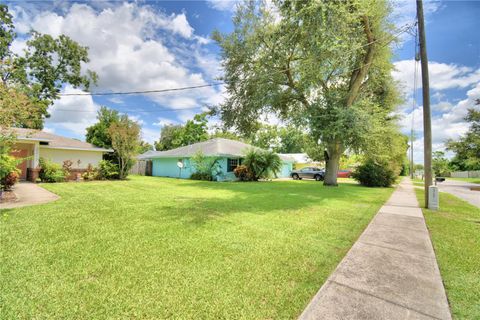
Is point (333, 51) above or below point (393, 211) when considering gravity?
above

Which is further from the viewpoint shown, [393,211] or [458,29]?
[458,29]

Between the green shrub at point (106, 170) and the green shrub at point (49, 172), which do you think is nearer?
the green shrub at point (49, 172)

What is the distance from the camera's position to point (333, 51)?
11266 millimetres

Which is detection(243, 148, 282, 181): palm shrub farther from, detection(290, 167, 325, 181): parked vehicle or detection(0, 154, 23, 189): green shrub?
detection(0, 154, 23, 189): green shrub

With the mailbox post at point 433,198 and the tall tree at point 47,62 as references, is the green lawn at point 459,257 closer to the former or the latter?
the mailbox post at point 433,198

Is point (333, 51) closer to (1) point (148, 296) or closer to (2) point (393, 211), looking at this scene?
(2) point (393, 211)

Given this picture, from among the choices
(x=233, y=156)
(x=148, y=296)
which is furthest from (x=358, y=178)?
(x=148, y=296)

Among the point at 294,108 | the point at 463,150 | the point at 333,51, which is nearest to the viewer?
the point at 333,51

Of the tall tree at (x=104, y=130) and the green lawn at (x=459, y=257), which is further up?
the tall tree at (x=104, y=130)

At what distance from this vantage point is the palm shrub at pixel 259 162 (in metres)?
19.4

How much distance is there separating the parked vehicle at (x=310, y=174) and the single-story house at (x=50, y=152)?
19222 mm

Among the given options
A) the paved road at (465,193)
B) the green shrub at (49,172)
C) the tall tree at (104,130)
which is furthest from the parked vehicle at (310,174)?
the green shrub at (49,172)

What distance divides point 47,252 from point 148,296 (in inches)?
92.1

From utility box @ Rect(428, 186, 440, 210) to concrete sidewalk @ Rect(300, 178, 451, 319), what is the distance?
467cm
